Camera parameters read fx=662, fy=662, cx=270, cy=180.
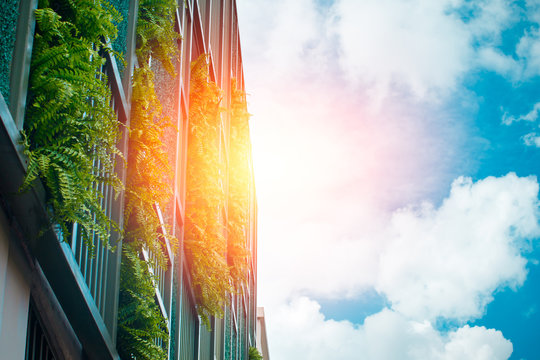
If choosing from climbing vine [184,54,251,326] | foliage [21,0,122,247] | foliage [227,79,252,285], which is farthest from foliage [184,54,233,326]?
foliage [21,0,122,247]

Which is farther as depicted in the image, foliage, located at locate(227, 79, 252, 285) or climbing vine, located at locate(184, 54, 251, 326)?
foliage, located at locate(227, 79, 252, 285)

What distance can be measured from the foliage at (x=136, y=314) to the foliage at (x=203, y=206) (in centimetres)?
331

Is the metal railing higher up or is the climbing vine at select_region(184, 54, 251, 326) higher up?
the climbing vine at select_region(184, 54, 251, 326)

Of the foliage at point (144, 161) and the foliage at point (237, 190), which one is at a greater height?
the foliage at point (237, 190)

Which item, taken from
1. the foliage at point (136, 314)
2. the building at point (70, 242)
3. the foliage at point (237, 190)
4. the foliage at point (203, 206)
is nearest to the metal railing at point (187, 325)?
the building at point (70, 242)

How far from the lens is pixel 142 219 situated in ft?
18.5

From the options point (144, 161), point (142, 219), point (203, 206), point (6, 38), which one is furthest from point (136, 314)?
point (203, 206)

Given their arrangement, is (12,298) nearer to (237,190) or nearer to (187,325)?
(187,325)

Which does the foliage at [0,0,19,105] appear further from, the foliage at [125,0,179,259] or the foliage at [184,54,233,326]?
the foliage at [184,54,233,326]

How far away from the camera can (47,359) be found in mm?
4215

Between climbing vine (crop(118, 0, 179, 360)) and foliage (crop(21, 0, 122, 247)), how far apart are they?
169cm

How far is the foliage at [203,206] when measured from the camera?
9.14 metres

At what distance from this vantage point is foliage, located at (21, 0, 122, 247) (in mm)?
3486

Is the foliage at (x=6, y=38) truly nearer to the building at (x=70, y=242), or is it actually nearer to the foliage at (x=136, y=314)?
the building at (x=70, y=242)
